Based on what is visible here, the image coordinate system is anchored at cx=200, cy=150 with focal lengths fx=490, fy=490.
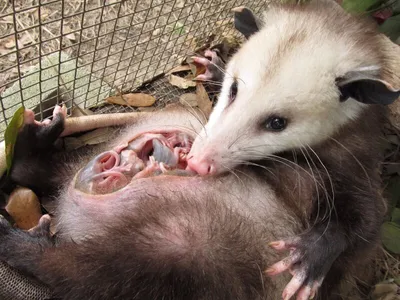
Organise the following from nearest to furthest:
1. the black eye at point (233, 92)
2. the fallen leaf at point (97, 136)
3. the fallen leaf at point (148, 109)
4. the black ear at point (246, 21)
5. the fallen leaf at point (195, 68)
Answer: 1. the black eye at point (233, 92)
2. the black ear at point (246, 21)
3. the fallen leaf at point (97, 136)
4. the fallen leaf at point (148, 109)
5. the fallen leaf at point (195, 68)

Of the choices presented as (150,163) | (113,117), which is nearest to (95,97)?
(113,117)

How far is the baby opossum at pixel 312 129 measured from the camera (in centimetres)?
163

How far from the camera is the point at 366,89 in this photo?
163 centimetres

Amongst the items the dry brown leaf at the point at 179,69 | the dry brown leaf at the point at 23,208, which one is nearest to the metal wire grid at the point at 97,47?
the dry brown leaf at the point at 179,69

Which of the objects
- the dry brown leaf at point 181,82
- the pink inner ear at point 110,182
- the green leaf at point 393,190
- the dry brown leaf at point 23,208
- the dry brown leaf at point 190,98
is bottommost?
the dry brown leaf at point 23,208

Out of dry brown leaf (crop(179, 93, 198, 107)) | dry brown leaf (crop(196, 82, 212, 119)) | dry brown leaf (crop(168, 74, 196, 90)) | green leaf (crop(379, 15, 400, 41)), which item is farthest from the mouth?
green leaf (crop(379, 15, 400, 41))

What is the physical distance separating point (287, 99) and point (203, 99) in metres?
0.98

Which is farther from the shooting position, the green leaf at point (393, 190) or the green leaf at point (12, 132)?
the green leaf at point (393, 190)

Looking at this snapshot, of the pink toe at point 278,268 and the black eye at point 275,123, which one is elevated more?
the black eye at point 275,123

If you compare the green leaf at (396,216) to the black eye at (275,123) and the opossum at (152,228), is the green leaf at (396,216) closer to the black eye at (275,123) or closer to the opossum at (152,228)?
the opossum at (152,228)

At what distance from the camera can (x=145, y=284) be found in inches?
58.4

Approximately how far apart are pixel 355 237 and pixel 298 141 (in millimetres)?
388

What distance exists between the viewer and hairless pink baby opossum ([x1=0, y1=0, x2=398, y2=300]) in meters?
1.52

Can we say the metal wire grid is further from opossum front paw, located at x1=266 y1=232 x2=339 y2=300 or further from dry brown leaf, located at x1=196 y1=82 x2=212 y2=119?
opossum front paw, located at x1=266 y1=232 x2=339 y2=300
